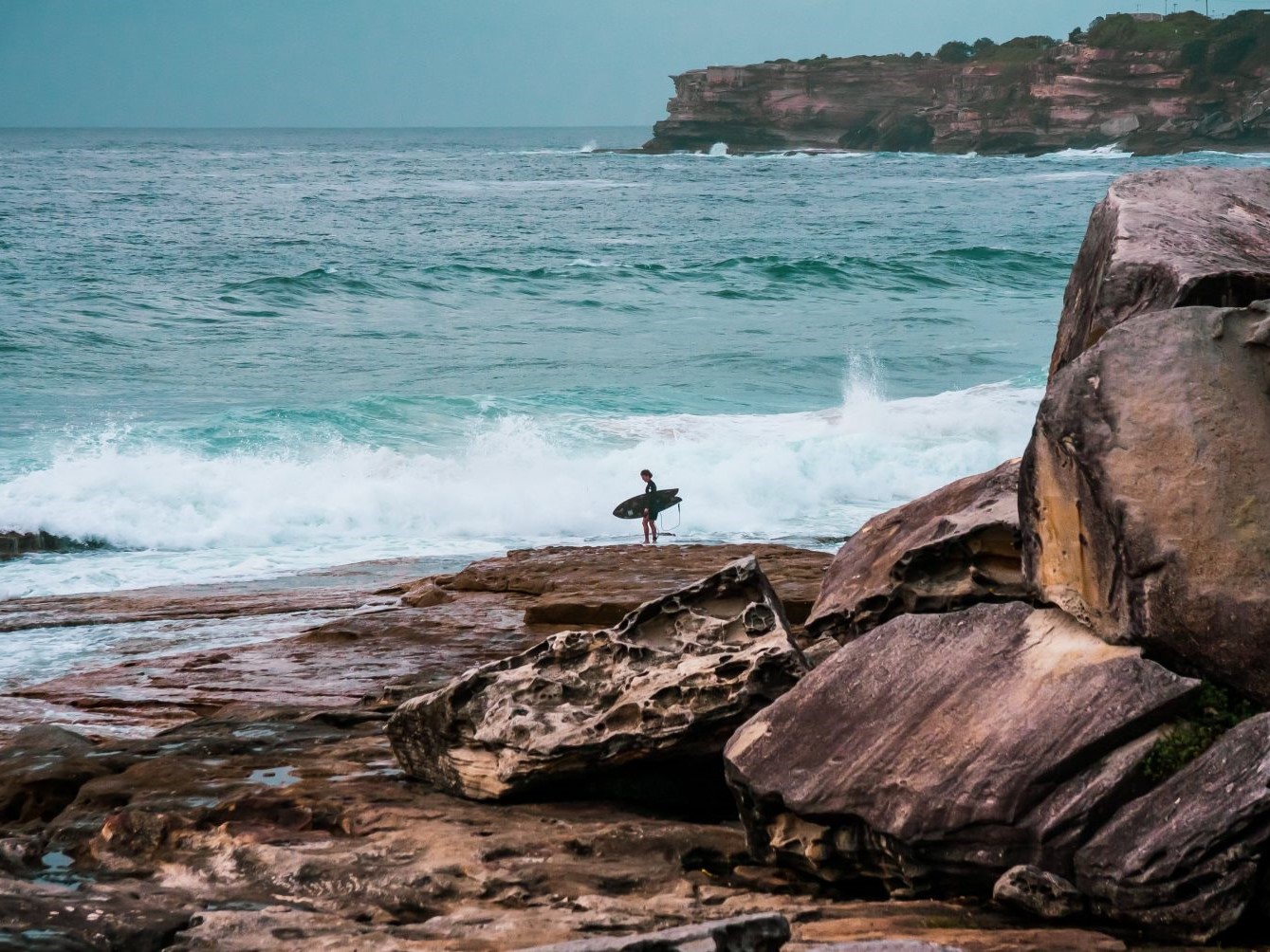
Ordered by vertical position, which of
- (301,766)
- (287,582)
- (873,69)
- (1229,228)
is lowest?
(287,582)

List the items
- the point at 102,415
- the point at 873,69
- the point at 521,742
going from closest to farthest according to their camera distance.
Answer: the point at 521,742, the point at 102,415, the point at 873,69

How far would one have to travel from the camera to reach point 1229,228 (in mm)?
8555

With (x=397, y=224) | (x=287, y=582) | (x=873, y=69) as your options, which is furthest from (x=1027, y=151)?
(x=287, y=582)

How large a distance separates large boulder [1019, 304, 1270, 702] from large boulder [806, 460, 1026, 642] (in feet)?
4.73

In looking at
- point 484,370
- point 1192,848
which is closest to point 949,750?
point 1192,848

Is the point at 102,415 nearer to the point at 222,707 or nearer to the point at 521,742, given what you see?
the point at 222,707

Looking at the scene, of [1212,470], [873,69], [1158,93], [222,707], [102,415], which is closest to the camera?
[1212,470]

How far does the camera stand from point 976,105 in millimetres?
121500

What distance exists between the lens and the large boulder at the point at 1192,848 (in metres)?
5.47

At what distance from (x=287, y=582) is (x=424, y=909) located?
11.0 meters

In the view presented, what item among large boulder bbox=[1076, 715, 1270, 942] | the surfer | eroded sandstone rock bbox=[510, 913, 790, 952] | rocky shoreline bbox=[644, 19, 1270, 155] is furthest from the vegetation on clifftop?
eroded sandstone rock bbox=[510, 913, 790, 952]

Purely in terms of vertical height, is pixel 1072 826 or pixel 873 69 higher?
pixel 873 69

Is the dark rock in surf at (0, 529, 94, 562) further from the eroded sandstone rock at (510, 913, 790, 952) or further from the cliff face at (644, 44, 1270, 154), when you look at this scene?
the cliff face at (644, 44, 1270, 154)

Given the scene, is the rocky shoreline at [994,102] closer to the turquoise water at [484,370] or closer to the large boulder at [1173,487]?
the turquoise water at [484,370]
